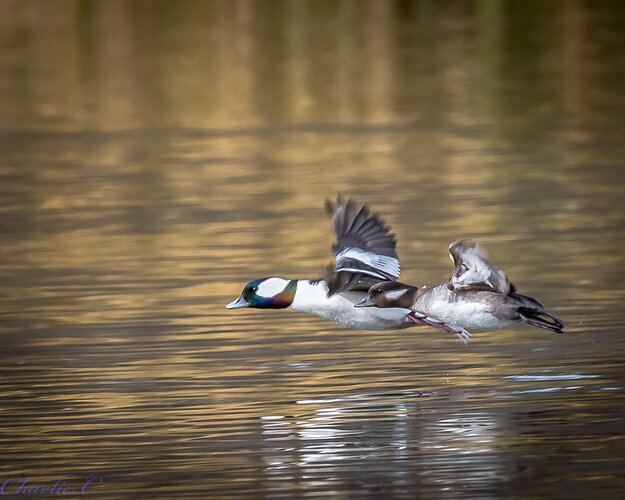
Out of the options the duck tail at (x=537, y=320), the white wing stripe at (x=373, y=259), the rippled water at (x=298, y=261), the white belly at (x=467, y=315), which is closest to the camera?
the rippled water at (x=298, y=261)

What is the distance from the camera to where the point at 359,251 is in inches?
444

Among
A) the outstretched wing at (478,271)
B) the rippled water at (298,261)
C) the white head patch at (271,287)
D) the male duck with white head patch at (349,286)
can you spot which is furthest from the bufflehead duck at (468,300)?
the white head patch at (271,287)

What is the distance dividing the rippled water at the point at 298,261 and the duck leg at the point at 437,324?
0.33m

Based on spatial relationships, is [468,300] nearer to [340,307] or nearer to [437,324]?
[437,324]

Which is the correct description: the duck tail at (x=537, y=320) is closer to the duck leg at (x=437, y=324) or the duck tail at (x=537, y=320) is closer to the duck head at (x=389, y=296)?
the duck leg at (x=437, y=324)

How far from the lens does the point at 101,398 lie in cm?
1076

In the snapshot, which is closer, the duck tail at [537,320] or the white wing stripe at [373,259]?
the duck tail at [537,320]

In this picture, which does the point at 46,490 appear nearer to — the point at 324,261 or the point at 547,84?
the point at 324,261

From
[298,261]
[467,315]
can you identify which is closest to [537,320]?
[467,315]

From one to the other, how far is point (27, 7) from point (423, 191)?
26.8 metres

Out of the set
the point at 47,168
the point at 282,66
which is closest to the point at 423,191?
the point at 47,168

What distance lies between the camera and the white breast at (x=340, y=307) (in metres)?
10.8

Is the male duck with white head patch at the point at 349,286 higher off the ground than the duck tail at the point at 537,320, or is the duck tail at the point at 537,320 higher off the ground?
the male duck with white head patch at the point at 349,286

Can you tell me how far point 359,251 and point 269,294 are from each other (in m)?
0.64
